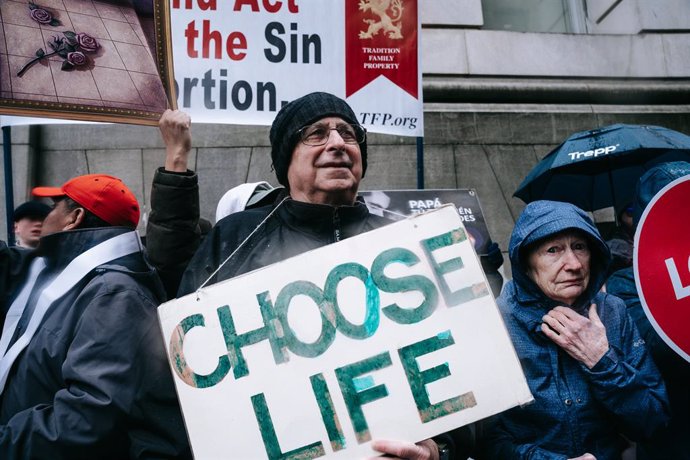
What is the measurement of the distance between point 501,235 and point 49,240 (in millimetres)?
5326

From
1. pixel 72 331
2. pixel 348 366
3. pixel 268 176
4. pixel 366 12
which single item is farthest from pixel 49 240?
pixel 268 176

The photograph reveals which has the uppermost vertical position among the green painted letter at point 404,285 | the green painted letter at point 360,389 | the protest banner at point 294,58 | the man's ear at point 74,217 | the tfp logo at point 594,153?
the protest banner at point 294,58

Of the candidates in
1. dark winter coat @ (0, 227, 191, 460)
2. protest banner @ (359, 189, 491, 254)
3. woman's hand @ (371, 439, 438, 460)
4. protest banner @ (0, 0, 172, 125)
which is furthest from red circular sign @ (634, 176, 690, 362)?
protest banner @ (359, 189, 491, 254)

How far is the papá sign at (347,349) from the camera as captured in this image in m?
1.44

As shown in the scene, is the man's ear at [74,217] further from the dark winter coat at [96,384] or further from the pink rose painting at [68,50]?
the pink rose painting at [68,50]

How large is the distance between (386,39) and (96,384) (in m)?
3.09

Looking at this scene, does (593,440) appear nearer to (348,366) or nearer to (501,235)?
(348,366)

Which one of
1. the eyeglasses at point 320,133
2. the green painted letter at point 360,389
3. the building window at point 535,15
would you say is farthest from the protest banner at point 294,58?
the building window at point 535,15

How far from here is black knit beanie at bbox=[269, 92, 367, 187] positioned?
76.9 inches

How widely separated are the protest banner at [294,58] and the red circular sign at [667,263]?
2.25m

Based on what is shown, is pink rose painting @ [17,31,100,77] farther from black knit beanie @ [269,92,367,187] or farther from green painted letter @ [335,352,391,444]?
green painted letter @ [335,352,391,444]

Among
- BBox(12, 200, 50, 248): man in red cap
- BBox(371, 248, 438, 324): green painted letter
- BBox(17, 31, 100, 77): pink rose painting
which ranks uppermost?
BBox(17, 31, 100, 77): pink rose painting

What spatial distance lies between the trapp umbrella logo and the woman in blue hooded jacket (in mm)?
2049

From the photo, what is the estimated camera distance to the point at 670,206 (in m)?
1.79
